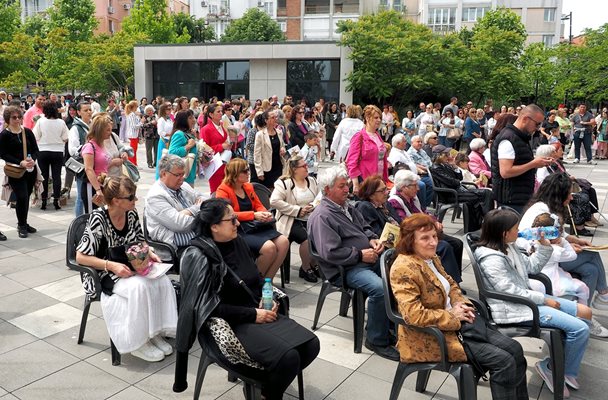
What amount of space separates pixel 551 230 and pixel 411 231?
1.49m

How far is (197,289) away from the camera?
3.25 metres

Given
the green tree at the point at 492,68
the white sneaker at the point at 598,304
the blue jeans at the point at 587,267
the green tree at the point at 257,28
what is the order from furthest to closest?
the green tree at the point at 257,28 < the green tree at the point at 492,68 < the white sneaker at the point at 598,304 < the blue jeans at the point at 587,267

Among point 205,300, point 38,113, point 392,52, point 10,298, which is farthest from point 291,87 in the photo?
point 205,300

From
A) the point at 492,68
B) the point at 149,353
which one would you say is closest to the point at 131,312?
the point at 149,353

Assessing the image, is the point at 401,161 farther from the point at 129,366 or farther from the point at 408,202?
the point at 129,366

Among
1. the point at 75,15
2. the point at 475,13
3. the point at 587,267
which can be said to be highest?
the point at 475,13

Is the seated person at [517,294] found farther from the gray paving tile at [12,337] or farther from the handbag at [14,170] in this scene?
the handbag at [14,170]

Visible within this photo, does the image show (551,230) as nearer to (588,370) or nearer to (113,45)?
(588,370)

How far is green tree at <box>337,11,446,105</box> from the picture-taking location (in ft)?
86.9

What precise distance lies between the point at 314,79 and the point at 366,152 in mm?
21051

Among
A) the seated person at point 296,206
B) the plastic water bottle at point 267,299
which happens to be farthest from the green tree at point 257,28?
the plastic water bottle at point 267,299

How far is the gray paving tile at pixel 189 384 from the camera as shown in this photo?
365 cm

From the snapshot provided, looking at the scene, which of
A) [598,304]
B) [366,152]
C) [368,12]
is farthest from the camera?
[368,12]

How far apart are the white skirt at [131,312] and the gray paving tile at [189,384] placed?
30cm
